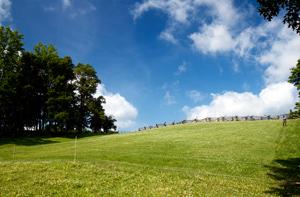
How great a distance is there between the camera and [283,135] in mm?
50406

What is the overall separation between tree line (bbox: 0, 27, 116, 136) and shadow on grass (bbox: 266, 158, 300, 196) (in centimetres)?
6033

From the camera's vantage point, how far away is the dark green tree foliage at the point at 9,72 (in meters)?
72.2

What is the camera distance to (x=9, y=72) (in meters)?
73.2

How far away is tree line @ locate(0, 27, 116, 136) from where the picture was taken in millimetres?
75625

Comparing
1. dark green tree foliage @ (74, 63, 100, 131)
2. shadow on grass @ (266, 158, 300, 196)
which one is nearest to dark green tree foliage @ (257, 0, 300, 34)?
shadow on grass @ (266, 158, 300, 196)

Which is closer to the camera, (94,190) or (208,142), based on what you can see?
(94,190)

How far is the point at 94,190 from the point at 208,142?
3109cm

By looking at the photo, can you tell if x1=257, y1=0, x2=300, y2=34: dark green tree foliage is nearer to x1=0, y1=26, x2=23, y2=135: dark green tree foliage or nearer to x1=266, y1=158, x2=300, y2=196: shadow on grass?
x1=266, y1=158, x2=300, y2=196: shadow on grass

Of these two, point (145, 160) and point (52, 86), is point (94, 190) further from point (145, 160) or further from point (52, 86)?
point (52, 86)

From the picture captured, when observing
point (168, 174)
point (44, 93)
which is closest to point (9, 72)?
point (44, 93)

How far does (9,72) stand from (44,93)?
16947 millimetres

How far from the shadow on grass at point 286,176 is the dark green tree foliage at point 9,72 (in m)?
60.1

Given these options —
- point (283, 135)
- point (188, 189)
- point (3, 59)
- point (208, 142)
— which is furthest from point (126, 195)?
point (3, 59)

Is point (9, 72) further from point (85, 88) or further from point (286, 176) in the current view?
point (286, 176)
